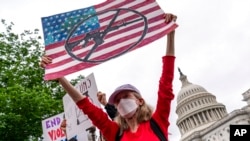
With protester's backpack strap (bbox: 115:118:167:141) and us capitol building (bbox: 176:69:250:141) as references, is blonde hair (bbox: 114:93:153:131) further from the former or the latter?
us capitol building (bbox: 176:69:250:141)

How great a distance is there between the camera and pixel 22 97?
532 inches

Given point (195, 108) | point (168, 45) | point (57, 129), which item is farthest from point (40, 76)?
point (195, 108)

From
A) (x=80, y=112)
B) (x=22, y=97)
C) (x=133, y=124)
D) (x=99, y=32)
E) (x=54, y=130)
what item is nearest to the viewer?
(x=133, y=124)

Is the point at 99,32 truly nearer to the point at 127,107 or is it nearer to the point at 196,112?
the point at 127,107

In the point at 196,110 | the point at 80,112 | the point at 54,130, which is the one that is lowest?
the point at 80,112

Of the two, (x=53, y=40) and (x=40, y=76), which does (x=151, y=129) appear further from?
(x=40, y=76)

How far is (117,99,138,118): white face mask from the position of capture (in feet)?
9.59

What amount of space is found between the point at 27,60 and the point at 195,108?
219ft

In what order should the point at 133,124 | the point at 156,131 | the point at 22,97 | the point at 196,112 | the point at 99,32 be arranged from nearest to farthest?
the point at 156,131
the point at 133,124
the point at 99,32
the point at 22,97
the point at 196,112

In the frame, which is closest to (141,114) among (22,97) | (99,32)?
(99,32)

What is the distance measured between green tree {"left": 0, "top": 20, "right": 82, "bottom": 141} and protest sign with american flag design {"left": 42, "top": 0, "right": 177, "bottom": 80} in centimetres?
893

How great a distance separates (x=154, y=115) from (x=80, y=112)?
10.3 ft

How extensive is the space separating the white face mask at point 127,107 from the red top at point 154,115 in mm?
111

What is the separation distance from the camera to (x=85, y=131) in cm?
598
